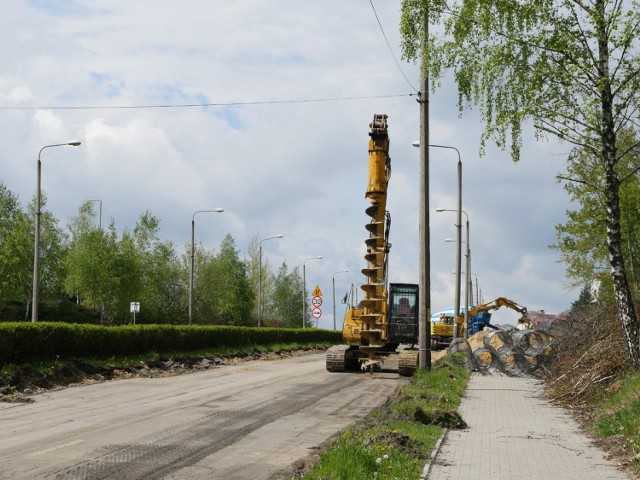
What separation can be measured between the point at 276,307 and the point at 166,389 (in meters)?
72.6

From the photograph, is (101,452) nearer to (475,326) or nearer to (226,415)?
(226,415)

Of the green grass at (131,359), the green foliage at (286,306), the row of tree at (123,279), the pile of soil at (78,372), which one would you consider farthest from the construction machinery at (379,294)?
the green foliage at (286,306)

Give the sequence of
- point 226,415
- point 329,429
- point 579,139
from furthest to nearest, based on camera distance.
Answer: point 579,139 < point 226,415 < point 329,429

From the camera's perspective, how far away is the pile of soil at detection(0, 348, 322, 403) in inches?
864

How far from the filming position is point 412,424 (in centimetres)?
1429

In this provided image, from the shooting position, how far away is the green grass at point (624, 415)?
1221 centimetres

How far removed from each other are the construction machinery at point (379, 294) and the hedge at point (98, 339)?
23.4 ft

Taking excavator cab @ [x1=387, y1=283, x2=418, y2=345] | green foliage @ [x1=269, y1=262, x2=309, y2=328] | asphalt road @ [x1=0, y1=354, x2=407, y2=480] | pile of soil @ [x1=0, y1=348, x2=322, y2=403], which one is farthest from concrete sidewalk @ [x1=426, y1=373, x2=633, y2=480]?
green foliage @ [x1=269, y1=262, x2=309, y2=328]

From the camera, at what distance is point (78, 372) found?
85.5 feet

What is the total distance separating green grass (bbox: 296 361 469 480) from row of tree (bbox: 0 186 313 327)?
52.4m

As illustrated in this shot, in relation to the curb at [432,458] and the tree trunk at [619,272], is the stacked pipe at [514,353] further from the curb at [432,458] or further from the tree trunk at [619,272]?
the curb at [432,458]

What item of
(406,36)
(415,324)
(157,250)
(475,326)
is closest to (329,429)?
(406,36)

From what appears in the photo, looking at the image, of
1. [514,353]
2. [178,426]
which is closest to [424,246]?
[514,353]

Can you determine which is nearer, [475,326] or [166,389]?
[166,389]
